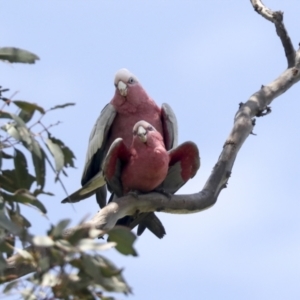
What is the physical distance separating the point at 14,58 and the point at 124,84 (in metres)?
2.04

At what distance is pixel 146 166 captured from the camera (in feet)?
13.4

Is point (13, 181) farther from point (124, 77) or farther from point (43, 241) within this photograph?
point (124, 77)

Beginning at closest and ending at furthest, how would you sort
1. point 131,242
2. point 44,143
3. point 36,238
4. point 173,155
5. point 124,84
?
point 36,238
point 131,242
point 44,143
point 173,155
point 124,84

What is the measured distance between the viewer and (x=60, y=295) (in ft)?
7.35

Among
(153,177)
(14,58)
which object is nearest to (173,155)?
(153,177)

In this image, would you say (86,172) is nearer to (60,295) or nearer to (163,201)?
(163,201)

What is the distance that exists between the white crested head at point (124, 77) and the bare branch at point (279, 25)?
0.79m

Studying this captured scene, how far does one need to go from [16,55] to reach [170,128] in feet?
6.41

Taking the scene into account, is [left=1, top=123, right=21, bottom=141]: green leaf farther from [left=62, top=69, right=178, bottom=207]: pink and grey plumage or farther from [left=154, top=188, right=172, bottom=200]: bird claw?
[left=62, top=69, right=178, bottom=207]: pink and grey plumage

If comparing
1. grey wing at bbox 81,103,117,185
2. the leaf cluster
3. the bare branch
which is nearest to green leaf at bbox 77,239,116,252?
the leaf cluster

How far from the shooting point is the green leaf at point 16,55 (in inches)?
112

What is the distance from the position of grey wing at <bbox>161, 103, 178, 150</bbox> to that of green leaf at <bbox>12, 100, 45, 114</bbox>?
1.95m

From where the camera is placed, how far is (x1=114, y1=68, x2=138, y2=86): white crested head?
493 centimetres

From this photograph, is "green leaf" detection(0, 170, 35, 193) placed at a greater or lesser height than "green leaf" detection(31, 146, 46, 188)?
lesser
